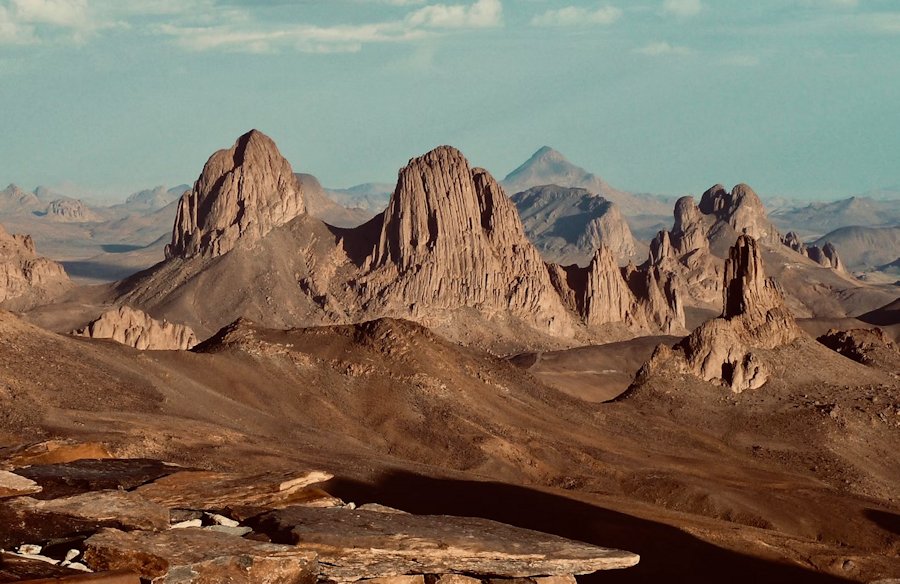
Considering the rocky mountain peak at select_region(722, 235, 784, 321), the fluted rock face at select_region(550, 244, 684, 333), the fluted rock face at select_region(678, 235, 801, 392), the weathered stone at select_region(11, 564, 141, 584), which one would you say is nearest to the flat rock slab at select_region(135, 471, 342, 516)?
the weathered stone at select_region(11, 564, 141, 584)

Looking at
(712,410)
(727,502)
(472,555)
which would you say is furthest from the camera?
(712,410)

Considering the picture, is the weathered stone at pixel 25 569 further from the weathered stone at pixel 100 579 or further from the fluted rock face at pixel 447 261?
the fluted rock face at pixel 447 261

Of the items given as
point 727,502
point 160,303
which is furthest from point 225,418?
point 160,303

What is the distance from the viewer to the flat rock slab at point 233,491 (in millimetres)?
19719

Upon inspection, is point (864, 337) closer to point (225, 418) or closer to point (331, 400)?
point (331, 400)

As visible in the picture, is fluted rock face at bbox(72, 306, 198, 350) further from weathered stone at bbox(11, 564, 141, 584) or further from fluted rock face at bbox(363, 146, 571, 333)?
weathered stone at bbox(11, 564, 141, 584)

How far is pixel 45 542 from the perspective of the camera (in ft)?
54.9

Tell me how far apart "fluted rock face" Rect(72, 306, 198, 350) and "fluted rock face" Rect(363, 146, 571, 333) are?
53969 mm

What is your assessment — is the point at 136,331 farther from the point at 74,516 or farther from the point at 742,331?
the point at 74,516

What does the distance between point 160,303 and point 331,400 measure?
115142 mm

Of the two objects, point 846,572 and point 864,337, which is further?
point 864,337

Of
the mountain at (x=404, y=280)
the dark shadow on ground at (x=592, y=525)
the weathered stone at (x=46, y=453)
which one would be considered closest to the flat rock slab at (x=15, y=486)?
the weathered stone at (x=46, y=453)

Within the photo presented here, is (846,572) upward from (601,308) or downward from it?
upward

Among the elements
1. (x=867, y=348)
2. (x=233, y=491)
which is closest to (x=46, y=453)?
(x=233, y=491)
